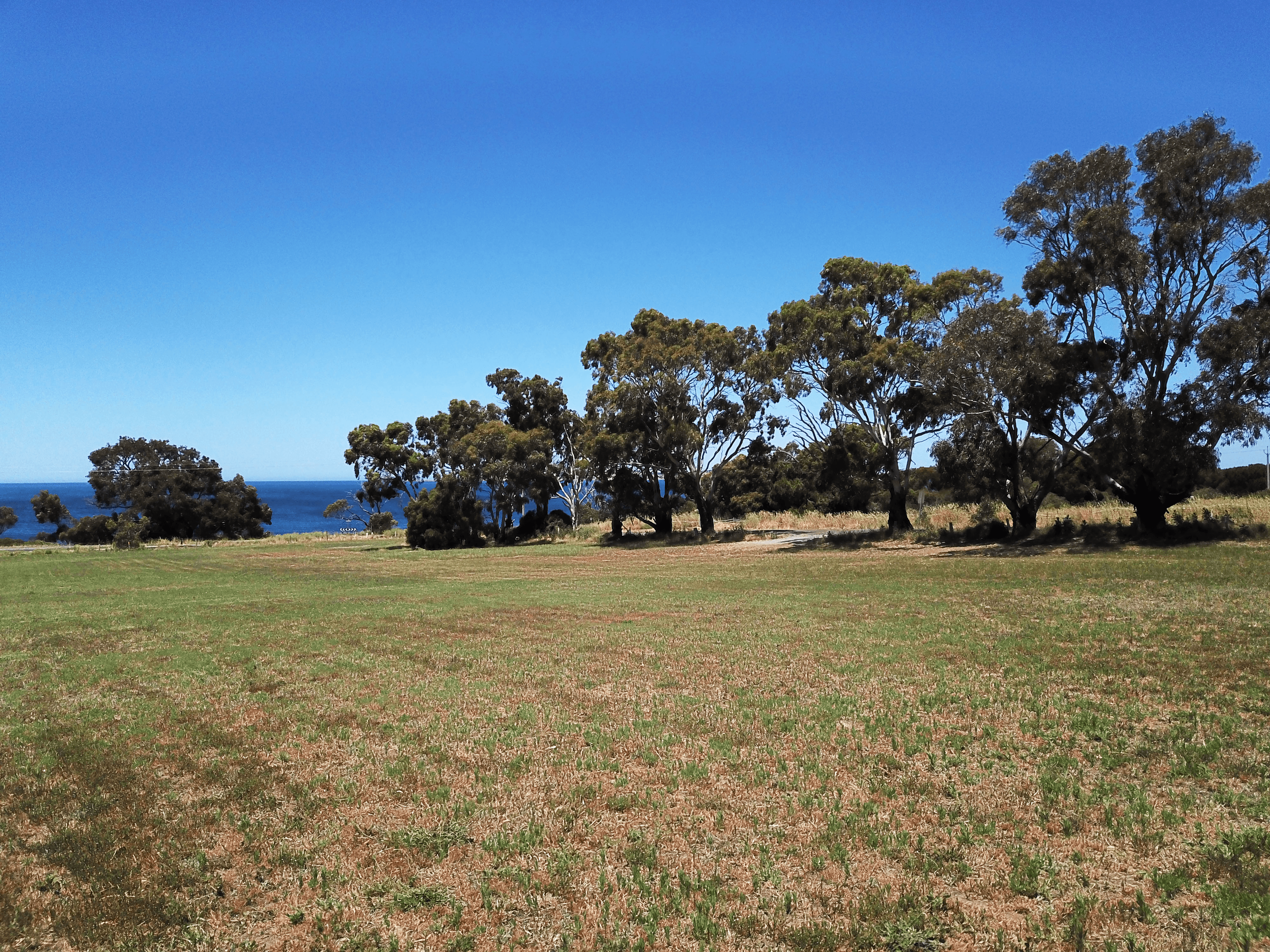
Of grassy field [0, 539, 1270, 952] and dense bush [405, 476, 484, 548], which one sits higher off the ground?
dense bush [405, 476, 484, 548]

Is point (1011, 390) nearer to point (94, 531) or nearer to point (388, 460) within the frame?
point (388, 460)

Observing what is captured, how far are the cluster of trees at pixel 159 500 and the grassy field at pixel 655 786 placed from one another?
67.3 metres

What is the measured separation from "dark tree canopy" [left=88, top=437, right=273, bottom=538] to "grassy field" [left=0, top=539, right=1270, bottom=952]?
6743 centimetres

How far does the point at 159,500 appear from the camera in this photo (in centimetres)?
7362

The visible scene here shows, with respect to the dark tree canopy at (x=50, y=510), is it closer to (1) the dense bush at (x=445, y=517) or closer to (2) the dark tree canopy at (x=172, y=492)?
(2) the dark tree canopy at (x=172, y=492)

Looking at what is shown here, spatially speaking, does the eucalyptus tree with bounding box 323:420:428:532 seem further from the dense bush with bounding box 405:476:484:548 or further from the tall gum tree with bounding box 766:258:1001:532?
the tall gum tree with bounding box 766:258:1001:532

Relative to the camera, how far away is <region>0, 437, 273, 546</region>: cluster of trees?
73062mm

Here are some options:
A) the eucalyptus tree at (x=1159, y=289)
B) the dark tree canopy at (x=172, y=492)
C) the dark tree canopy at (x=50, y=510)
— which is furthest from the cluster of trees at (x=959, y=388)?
the dark tree canopy at (x=50, y=510)

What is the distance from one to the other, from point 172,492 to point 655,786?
8260cm

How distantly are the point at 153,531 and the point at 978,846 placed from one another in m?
84.0

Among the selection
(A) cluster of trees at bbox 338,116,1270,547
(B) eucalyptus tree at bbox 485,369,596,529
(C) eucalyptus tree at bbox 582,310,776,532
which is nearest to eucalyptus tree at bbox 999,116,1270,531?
(A) cluster of trees at bbox 338,116,1270,547

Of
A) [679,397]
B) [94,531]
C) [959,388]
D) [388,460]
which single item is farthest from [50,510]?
[959,388]

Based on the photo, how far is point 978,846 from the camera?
556 cm

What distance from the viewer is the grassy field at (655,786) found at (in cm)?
477
